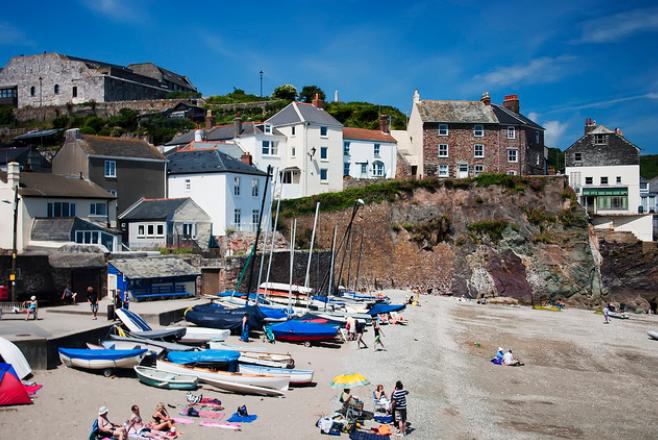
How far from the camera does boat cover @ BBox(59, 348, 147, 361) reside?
649 inches

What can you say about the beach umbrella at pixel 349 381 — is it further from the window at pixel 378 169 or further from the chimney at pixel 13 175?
the window at pixel 378 169

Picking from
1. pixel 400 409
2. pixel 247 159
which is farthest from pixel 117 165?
pixel 400 409

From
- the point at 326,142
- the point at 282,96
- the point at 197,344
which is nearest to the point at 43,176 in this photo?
the point at 197,344

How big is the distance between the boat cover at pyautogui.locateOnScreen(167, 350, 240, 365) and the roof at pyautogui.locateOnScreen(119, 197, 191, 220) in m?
18.9

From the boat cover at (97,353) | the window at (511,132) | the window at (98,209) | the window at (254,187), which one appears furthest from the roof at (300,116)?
the boat cover at (97,353)

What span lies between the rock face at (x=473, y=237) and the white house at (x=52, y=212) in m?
15.5

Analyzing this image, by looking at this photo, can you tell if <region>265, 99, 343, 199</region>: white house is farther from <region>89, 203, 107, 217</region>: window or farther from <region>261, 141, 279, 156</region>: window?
<region>89, 203, 107, 217</region>: window

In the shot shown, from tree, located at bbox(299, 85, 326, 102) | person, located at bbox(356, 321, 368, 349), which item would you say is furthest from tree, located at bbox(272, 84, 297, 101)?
person, located at bbox(356, 321, 368, 349)

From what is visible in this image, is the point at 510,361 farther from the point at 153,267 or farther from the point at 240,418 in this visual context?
the point at 153,267

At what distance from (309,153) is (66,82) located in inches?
1665

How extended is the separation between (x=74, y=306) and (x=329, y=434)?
1553 centimetres

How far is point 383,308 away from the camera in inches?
1324

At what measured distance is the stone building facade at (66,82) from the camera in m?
72.8

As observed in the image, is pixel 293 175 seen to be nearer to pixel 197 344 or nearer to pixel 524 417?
pixel 197 344
